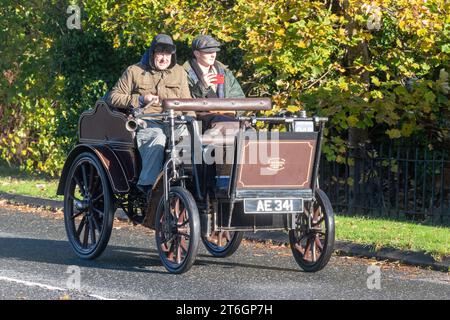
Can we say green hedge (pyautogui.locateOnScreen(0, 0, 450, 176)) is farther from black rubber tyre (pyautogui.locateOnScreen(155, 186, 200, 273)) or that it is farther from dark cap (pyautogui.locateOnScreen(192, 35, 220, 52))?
black rubber tyre (pyautogui.locateOnScreen(155, 186, 200, 273))

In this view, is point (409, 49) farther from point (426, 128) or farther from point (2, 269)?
point (2, 269)

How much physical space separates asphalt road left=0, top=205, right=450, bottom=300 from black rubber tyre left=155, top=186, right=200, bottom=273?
0.13 metres

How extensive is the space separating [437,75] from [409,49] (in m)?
0.52

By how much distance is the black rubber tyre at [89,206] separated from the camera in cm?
1070

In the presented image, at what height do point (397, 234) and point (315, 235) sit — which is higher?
point (315, 235)

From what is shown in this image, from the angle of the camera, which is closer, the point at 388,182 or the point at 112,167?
the point at 112,167

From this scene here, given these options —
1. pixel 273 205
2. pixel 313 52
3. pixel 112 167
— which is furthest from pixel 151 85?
pixel 313 52

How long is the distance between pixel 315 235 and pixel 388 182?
539 cm

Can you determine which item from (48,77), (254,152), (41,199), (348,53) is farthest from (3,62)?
(254,152)

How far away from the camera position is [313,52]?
14.8 m

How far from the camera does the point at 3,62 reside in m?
20.2

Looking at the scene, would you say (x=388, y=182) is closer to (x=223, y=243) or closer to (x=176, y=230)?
(x=223, y=243)
